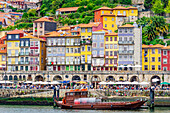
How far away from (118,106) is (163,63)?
1147 inches

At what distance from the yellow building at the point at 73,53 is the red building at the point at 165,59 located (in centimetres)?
1809

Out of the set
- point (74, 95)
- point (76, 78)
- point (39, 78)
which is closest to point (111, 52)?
point (76, 78)

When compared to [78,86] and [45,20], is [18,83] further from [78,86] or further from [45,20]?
[45,20]

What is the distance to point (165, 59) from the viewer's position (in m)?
106

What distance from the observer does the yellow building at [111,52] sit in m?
106

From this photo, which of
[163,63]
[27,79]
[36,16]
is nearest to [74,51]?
[27,79]

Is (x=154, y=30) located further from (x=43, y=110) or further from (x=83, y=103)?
(x=43, y=110)

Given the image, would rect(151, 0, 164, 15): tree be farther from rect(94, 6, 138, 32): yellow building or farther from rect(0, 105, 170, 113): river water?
rect(0, 105, 170, 113): river water

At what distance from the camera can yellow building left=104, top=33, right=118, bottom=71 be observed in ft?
349

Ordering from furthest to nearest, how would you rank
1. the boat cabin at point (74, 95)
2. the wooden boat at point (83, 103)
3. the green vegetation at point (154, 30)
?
the green vegetation at point (154, 30) < the boat cabin at point (74, 95) < the wooden boat at point (83, 103)

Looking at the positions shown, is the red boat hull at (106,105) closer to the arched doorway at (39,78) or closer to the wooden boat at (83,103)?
the wooden boat at (83,103)

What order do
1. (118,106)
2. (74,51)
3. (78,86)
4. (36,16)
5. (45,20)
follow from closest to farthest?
(118,106), (78,86), (74,51), (45,20), (36,16)

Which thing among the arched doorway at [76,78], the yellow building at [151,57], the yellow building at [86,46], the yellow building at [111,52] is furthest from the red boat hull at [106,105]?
the yellow building at [151,57]

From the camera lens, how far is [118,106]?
264 feet
